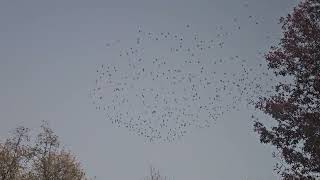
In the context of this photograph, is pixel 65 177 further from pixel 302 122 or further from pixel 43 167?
pixel 302 122

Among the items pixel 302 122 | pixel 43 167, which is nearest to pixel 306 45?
pixel 302 122

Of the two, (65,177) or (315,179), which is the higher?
(65,177)

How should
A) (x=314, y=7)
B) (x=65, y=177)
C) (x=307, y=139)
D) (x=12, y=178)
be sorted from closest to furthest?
(x=307, y=139), (x=314, y=7), (x=12, y=178), (x=65, y=177)

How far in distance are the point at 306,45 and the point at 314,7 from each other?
1800 mm

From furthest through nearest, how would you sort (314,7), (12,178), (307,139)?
(12,178) → (314,7) → (307,139)

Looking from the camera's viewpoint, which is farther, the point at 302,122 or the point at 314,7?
the point at 314,7

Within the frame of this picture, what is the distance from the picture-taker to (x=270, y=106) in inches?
696

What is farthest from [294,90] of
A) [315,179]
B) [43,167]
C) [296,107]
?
[43,167]

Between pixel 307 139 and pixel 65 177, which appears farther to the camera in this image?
pixel 65 177

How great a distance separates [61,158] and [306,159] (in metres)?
28.4

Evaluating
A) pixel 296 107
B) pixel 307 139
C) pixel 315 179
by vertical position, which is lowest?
pixel 315 179

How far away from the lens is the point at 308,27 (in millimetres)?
17219

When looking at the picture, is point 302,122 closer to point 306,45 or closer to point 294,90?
point 294,90

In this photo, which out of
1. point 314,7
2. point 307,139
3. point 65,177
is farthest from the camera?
point 65,177
